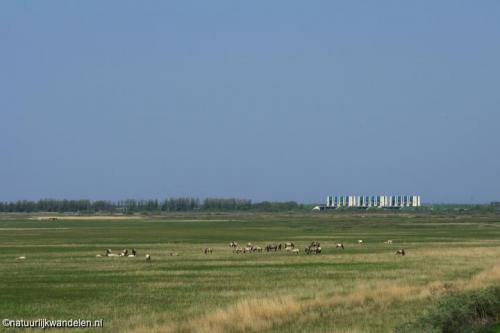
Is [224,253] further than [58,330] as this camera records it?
Yes

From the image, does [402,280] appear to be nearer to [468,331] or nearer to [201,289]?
[201,289]

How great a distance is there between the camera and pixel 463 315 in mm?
18828

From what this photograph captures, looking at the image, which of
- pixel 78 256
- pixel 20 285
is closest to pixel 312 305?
pixel 20 285

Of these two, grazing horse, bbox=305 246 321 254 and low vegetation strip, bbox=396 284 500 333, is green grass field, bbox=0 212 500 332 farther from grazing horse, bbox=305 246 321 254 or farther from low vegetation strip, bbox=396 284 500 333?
low vegetation strip, bbox=396 284 500 333

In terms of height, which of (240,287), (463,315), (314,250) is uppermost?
(463,315)

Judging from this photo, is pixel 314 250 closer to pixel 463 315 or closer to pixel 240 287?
pixel 240 287

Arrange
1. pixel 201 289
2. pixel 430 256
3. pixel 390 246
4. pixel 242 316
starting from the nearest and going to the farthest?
pixel 242 316
pixel 201 289
pixel 430 256
pixel 390 246

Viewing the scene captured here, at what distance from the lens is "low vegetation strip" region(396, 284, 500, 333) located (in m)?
17.0

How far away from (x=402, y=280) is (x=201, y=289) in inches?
347

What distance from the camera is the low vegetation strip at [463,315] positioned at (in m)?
17.0

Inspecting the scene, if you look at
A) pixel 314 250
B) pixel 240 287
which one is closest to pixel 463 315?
pixel 240 287

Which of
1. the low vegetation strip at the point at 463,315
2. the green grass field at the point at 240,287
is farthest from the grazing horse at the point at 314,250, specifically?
the low vegetation strip at the point at 463,315

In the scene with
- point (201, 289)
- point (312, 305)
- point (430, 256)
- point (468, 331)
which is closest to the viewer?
point (468, 331)

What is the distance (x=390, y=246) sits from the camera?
216 feet
